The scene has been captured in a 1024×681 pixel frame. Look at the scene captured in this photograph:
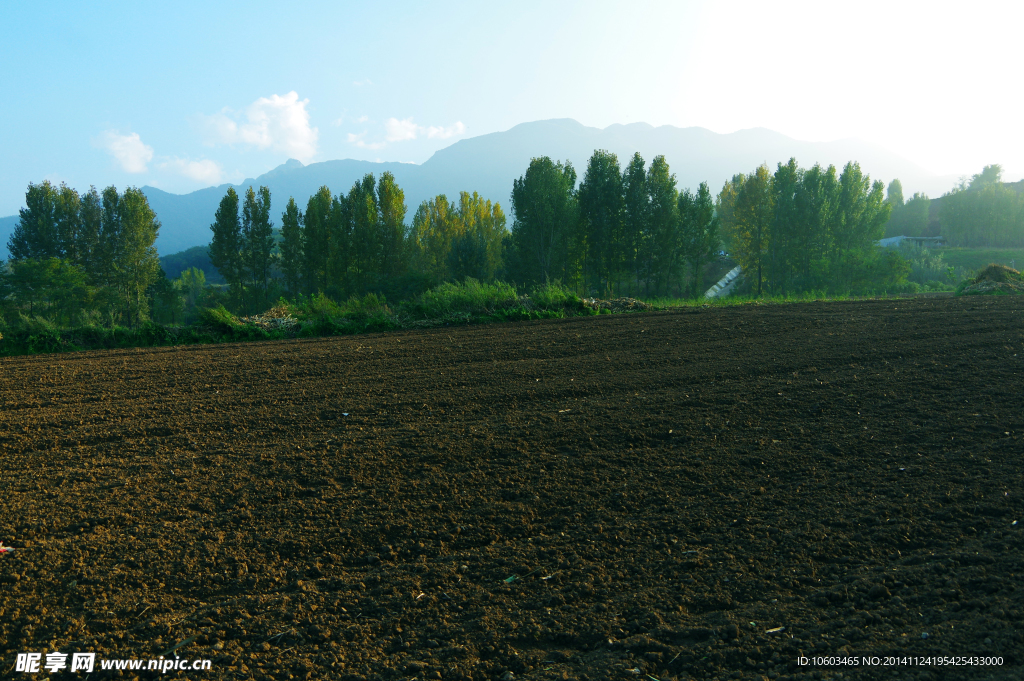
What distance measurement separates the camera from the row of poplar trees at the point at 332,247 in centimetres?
4275

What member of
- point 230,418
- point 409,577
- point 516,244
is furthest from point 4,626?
point 516,244

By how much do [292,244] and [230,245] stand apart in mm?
6294

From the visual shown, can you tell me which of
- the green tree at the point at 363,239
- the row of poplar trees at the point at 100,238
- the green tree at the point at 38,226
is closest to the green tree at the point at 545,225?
the green tree at the point at 363,239

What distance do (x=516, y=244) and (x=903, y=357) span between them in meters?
31.1

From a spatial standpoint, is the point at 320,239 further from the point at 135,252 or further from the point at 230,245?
the point at 135,252

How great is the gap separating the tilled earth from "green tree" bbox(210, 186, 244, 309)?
42.5m

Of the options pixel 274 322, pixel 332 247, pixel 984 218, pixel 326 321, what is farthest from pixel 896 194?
pixel 274 322

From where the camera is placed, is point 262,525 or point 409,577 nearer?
point 409,577

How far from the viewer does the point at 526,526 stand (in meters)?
3.83

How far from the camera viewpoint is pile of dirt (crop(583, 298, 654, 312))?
18.4 m

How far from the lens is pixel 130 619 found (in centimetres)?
290

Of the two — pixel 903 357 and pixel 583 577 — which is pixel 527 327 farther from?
pixel 583 577

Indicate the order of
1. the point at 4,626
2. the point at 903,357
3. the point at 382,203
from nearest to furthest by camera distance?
the point at 4,626 < the point at 903,357 < the point at 382,203

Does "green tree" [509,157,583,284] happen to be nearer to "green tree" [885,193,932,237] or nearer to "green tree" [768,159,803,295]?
"green tree" [768,159,803,295]
